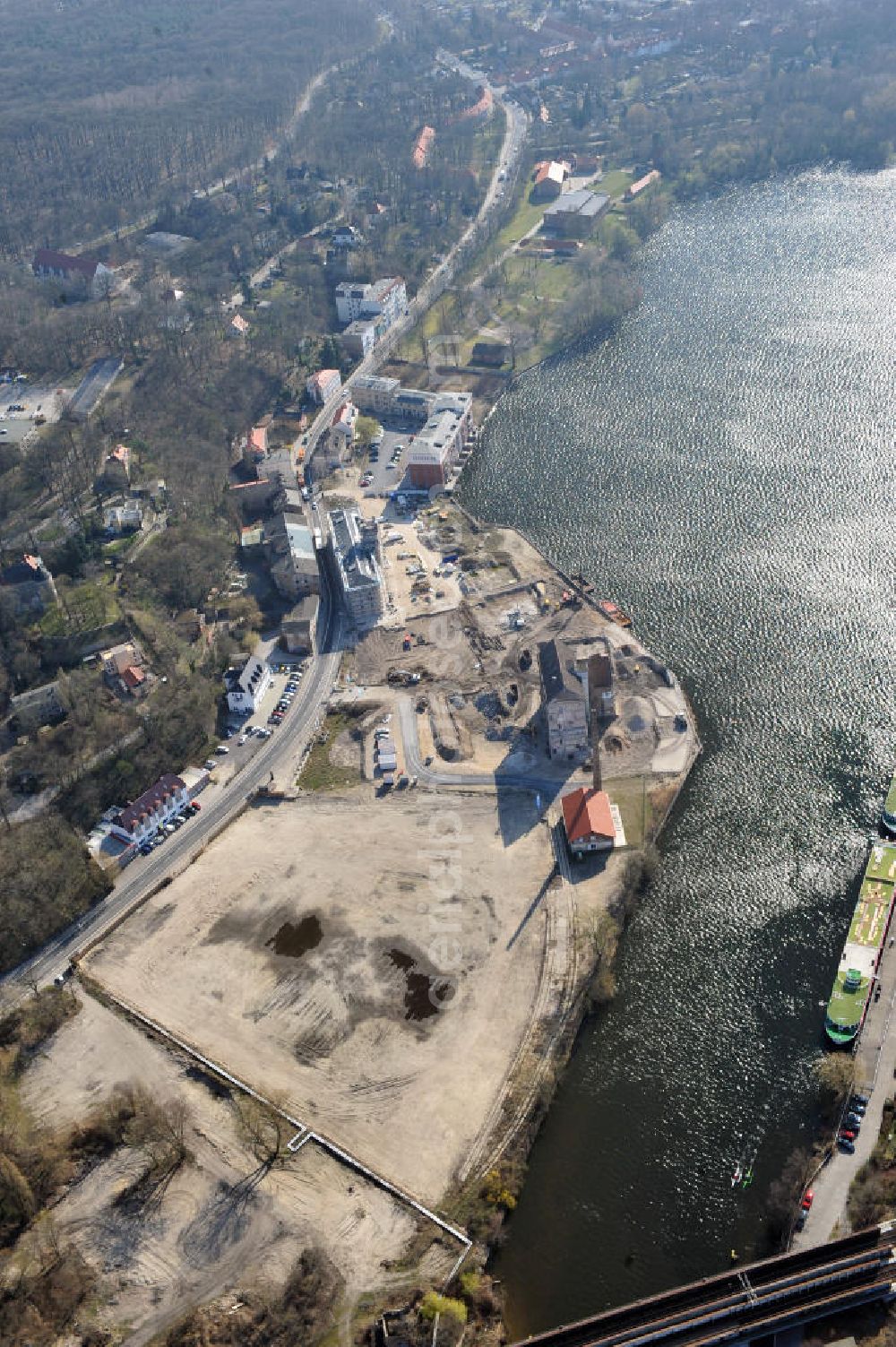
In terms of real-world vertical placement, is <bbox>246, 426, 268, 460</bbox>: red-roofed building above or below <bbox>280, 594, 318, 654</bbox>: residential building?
above

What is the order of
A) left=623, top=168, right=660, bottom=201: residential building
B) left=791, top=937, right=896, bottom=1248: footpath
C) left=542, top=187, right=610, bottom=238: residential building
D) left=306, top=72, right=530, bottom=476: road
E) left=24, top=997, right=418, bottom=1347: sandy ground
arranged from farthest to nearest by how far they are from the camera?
left=623, top=168, right=660, bottom=201: residential building, left=542, top=187, right=610, bottom=238: residential building, left=306, top=72, right=530, bottom=476: road, left=24, top=997, right=418, bottom=1347: sandy ground, left=791, top=937, right=896, bottom=1248: footpath

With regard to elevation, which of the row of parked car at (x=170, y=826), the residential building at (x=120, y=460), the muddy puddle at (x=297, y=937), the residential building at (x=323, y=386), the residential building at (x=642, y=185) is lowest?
the muddy puddle at (x=297, y=937)

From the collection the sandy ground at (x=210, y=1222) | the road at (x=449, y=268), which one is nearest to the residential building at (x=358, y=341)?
the road at (x=449, y=268)

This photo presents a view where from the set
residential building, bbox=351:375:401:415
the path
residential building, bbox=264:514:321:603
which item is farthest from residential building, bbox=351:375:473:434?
the path

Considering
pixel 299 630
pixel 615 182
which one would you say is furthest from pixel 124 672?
pixel 615 182

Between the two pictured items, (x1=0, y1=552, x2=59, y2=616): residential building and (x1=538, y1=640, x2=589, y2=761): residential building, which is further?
(x1=0, y1=552, x2=59, y2=616): residential building

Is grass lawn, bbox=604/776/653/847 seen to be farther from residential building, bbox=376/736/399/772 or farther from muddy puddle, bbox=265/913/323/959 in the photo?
muddy puddle, bbox=265/913/323/959

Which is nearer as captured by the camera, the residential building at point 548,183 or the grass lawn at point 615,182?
the residential building at point 548,183

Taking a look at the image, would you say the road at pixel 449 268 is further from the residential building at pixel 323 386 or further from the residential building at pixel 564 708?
the residential building at pixel 564 708
